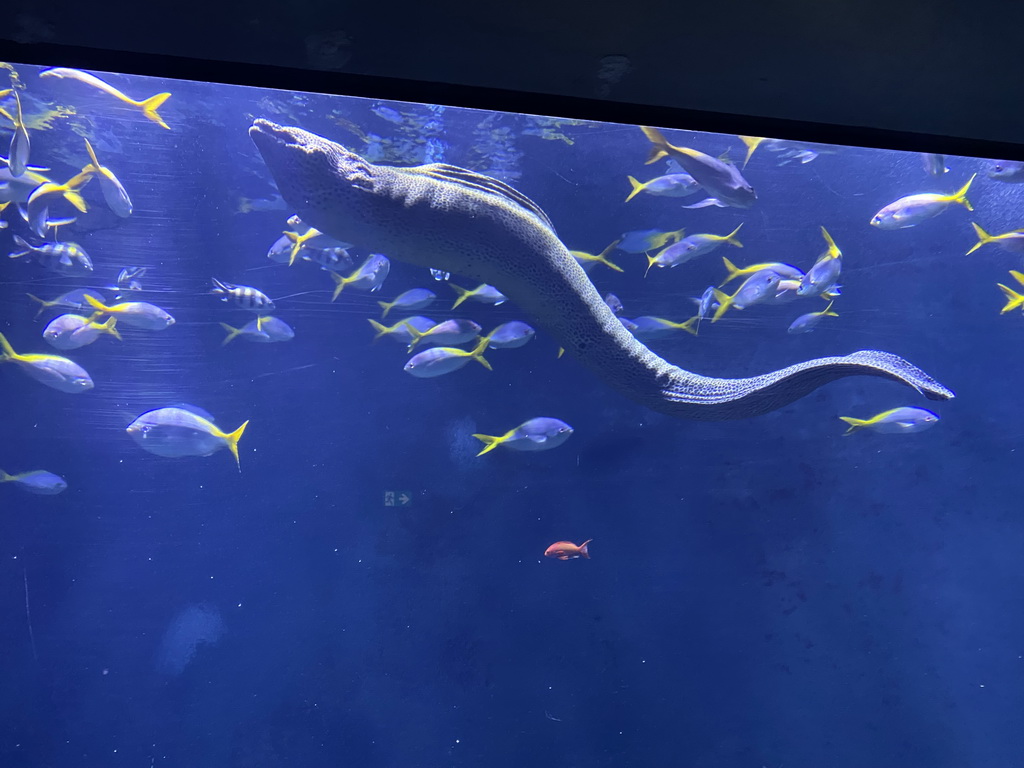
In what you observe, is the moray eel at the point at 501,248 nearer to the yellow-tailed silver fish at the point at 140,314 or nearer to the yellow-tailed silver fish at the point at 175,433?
the yellow-tailed silver fish at the point at 140,314

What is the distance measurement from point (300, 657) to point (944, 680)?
14.2m

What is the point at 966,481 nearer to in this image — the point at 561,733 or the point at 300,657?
the point at 561,733

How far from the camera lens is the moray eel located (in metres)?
4.49

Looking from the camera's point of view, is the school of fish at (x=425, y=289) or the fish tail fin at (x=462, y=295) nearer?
the school of fish at (x=425, y=289)

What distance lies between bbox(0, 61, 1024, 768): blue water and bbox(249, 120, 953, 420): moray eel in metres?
6.38

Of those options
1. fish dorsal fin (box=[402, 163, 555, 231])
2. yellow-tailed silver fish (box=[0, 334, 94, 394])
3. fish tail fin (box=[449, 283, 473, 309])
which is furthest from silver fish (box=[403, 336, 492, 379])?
yellow-tailed silver fish (box=[0, 334, 94, 394])

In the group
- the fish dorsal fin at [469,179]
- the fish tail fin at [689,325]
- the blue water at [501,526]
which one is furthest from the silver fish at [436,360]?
the blue water at [501,526]

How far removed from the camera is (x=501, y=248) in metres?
5.00

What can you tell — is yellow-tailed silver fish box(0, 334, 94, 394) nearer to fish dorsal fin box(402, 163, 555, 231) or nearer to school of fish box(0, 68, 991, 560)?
school of fish box(0, 68, 991, 560)

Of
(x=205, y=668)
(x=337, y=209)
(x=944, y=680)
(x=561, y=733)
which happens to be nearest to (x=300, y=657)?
(x=205, y=668)

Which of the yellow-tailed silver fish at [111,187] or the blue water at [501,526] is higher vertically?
the yellow-tailed silver fish at [111,187]

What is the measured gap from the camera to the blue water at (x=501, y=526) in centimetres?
1156

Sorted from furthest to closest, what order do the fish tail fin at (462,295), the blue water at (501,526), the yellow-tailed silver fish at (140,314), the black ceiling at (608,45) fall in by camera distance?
the blue water at (501,526)
the fish tail fin at (462,295)
the yellow-tailed silver fish at (140,314)
the black ceiling at (608,45)

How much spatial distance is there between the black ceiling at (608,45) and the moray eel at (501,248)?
120 inches
